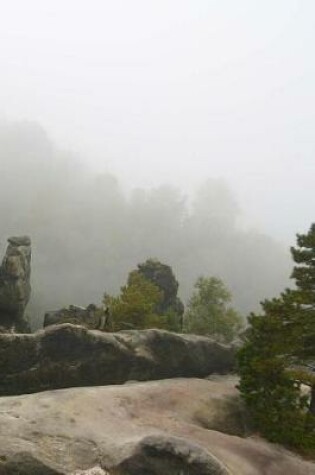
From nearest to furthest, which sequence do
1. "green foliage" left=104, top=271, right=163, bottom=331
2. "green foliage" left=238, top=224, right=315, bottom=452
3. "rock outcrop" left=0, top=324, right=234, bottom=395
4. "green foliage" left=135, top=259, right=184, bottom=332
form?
"green foliage" left=238, top=224, right=315, bottom=452, "rock outcrop" left=0, top=324, right=234, bottom=395, "green foliage" left=104, top=271, right=163, bottom=331, "green foliage" left=135, top=259, right=184, bottom=332

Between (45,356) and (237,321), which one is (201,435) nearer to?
(45,356)

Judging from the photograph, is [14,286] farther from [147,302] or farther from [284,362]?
→ [284,362]

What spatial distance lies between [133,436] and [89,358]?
10.7 m

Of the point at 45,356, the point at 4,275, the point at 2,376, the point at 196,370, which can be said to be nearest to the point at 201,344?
the point at 196,370

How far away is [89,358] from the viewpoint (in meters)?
35.5

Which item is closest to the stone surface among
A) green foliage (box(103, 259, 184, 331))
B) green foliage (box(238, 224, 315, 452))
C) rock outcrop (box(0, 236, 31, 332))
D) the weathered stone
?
green foliage (box(238, 224, 315, 452))

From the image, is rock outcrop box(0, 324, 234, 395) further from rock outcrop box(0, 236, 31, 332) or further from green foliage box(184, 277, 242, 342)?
green foliage box(184, 277, 242, 342)

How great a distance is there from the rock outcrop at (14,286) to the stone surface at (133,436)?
107 feet

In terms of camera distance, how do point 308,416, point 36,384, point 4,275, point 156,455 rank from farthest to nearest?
point 4,275 → point 36,384 → point 308,416 → point 156,455

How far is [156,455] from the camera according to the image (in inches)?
920

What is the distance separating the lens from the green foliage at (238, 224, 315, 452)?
30594mm

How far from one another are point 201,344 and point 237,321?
51624mm

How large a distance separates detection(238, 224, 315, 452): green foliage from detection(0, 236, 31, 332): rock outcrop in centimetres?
3596

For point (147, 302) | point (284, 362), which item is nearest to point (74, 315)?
point (147, 302)
